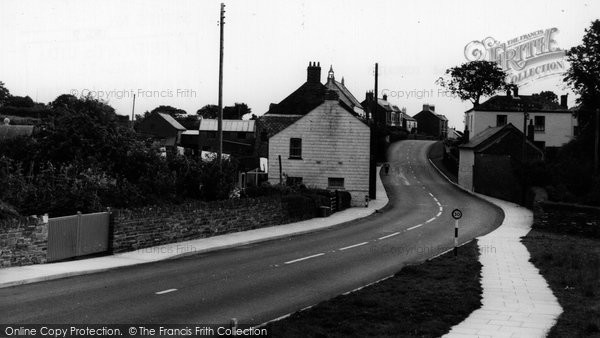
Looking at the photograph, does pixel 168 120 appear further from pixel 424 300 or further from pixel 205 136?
pixel 424 300

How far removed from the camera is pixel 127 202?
82.5 ft

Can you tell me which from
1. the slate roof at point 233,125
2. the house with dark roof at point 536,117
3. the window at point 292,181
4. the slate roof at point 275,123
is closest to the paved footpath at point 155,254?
the window at point 292,181

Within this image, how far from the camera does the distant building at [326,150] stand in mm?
46281

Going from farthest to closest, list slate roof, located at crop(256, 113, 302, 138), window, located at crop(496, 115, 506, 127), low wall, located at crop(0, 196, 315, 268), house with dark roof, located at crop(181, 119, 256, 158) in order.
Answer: house with dark roof, located at crop(181, 119, 256, 158), window, located at crop(496, 115, 506, 127), slate roof, located at crop(256, 113, 302, 138), low wall, located at crop(0, 196, 315, 268)

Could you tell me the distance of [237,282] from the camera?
16406mm

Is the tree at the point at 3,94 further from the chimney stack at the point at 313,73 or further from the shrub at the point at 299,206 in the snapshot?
the shrub at the point at 299,206

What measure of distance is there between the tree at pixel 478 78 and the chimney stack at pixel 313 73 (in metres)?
46.2

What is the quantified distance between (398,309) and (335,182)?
34.6 metres

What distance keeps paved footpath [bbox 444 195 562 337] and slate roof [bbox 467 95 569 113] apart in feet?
192

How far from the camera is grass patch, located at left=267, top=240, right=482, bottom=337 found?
1061 cm

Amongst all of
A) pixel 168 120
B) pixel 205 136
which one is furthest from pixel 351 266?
pixel 168 120

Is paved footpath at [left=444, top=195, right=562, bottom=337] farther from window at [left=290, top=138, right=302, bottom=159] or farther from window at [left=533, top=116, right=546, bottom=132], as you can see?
window at [left=533, top=116, right=546, bottom=132]

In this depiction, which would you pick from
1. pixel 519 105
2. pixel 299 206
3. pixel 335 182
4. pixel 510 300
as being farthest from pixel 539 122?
pixel 510 300

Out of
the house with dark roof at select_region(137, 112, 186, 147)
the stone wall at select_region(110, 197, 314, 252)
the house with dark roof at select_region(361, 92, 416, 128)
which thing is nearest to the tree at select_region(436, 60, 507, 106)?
the house with dark roof at select_region(361, 92, 416, 128)
